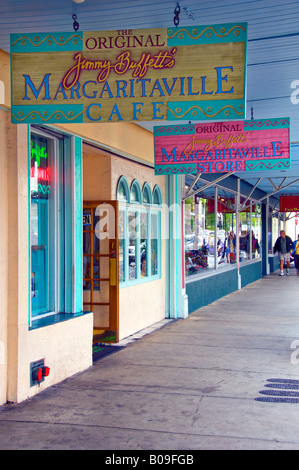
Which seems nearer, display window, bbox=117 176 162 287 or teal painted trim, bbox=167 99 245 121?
teal painted trim, bbox=167 99 245 121

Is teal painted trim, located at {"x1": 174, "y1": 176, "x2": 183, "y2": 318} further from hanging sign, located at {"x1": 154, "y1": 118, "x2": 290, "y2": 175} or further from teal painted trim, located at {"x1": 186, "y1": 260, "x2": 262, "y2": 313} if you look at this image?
hanging sign, located at {"x1": 154, "y1": 118, "x2": 290, "y2": 175}

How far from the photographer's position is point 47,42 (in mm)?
4805

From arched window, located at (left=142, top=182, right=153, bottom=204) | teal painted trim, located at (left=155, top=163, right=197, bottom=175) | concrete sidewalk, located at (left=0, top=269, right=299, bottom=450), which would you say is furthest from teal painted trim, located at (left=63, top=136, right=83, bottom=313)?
arched window, located at (left=142, top=182, right=153, bottom=204)

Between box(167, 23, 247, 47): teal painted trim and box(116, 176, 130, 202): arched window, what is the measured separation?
15.5 ft

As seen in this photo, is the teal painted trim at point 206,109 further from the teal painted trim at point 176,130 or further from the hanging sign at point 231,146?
the teal painted trim at point 176,130

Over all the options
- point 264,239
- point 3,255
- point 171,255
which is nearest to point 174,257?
point 171,255

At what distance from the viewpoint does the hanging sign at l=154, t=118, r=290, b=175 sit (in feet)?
26.9

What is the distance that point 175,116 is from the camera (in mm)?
4637

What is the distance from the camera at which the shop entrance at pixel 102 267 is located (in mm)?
8883

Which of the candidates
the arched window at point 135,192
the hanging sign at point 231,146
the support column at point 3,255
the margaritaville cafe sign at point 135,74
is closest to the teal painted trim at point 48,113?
the margaritaville cafe sign at point 135,74

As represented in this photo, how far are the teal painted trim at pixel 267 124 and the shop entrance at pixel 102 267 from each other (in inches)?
90.5

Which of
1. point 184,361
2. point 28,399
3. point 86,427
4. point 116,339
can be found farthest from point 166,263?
point 86,427
